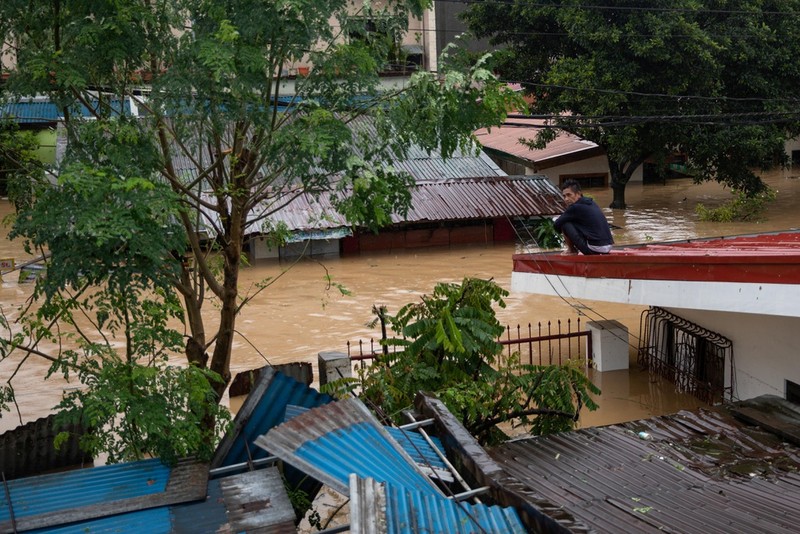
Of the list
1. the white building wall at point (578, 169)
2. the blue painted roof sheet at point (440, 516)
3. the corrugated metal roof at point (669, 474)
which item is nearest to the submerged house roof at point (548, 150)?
the white building wall at point (578, 169)

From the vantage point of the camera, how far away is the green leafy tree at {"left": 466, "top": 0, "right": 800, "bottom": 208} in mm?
23375

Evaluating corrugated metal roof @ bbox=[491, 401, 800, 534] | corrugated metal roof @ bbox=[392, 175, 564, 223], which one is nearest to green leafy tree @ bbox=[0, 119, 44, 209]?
corrugated metal roof @ bbox=[491, 401, 800, 534]

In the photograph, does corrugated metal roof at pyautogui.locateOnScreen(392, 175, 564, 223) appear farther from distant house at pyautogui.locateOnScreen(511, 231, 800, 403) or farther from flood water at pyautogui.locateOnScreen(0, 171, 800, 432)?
distant house at pyautogui.locateOnScreen(511, 231, 800, 403)

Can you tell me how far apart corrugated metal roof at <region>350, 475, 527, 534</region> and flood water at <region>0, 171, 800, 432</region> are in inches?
230

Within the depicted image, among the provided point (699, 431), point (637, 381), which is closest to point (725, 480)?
point (699, 431)

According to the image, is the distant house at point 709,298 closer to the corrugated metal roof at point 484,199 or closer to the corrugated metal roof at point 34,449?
the corrugated metal roof at point 34,449

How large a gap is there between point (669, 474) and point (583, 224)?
12.9 ft

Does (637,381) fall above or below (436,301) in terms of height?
below

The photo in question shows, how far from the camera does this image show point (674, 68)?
78.4 feet

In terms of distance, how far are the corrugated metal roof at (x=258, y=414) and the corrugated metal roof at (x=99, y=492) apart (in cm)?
43

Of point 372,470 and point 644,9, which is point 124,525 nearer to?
point 372,470

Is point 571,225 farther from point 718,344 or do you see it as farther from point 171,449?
point 171,449

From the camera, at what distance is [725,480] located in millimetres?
6324

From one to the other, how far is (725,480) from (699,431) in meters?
1.07
